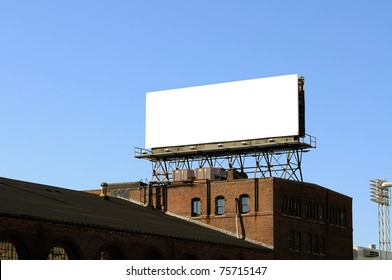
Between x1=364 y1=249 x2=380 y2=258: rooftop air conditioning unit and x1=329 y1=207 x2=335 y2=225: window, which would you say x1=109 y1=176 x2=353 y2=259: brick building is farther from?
x1=364 y1=249 x2=380 y2=258: rooftop air conditioning unit

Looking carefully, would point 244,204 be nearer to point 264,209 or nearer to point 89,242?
point 264,209

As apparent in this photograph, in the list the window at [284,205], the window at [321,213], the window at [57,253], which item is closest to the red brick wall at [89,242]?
the window at [57,253]

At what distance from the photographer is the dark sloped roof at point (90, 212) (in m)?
41.9

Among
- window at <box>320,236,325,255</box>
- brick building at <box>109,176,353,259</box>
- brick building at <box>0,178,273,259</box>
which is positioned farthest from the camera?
window at <box>320,236,325,255</box>

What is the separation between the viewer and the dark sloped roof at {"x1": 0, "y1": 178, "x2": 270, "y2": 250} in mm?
41938

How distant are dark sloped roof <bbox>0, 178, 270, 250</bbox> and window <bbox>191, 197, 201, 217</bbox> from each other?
428 cm

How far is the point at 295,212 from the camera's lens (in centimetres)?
6731

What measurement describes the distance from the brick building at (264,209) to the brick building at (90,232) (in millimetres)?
3778

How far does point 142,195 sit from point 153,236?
843 inches

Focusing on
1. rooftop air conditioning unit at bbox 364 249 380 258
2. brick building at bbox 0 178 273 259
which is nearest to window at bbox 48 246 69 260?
brick building at bbox 0 178 273 259

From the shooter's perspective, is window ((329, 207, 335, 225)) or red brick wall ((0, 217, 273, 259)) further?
window ((329, 207, 335, 225))

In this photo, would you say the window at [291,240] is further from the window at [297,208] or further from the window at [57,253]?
the window at [57,253]
